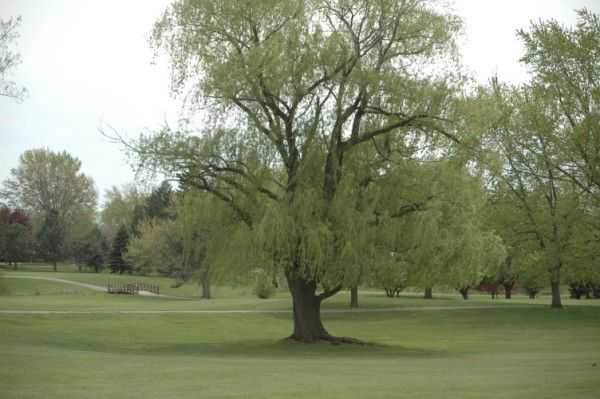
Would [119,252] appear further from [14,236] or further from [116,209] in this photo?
[116,209]

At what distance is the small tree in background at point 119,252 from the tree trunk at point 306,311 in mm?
60469

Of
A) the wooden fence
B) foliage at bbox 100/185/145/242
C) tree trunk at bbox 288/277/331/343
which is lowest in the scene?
the wooden fence

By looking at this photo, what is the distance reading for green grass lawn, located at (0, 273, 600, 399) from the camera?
13.6 meters

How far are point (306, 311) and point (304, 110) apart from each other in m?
7.43

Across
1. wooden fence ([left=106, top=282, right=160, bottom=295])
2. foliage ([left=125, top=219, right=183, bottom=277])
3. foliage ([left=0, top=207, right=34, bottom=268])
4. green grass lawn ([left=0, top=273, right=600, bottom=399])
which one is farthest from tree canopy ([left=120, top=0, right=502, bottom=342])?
foliage ([left=0, top=207, right=34, bottom=268])

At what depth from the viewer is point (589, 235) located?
130ft

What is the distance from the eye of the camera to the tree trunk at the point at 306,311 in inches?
1059

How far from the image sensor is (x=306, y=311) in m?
27.0

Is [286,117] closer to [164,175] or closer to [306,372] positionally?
[164,175]

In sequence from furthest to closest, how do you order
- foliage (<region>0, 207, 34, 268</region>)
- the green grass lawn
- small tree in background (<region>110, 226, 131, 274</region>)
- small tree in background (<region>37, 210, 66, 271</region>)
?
small tree in background (<region>37, 210, 66, 271</region>), small tree in background (<region>110, 226, 131, 274</region>), foliage (<region>0, 207, 34, 268</region>), the green grass lawn

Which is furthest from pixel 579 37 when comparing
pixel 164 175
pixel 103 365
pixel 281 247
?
pixel 103 365

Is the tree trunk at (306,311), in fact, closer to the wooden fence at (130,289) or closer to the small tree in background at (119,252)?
the wooden fence at (130,289)

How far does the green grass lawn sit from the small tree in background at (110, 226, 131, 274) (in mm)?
41626

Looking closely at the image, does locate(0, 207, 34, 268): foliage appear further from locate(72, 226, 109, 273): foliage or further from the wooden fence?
the wooden fence
